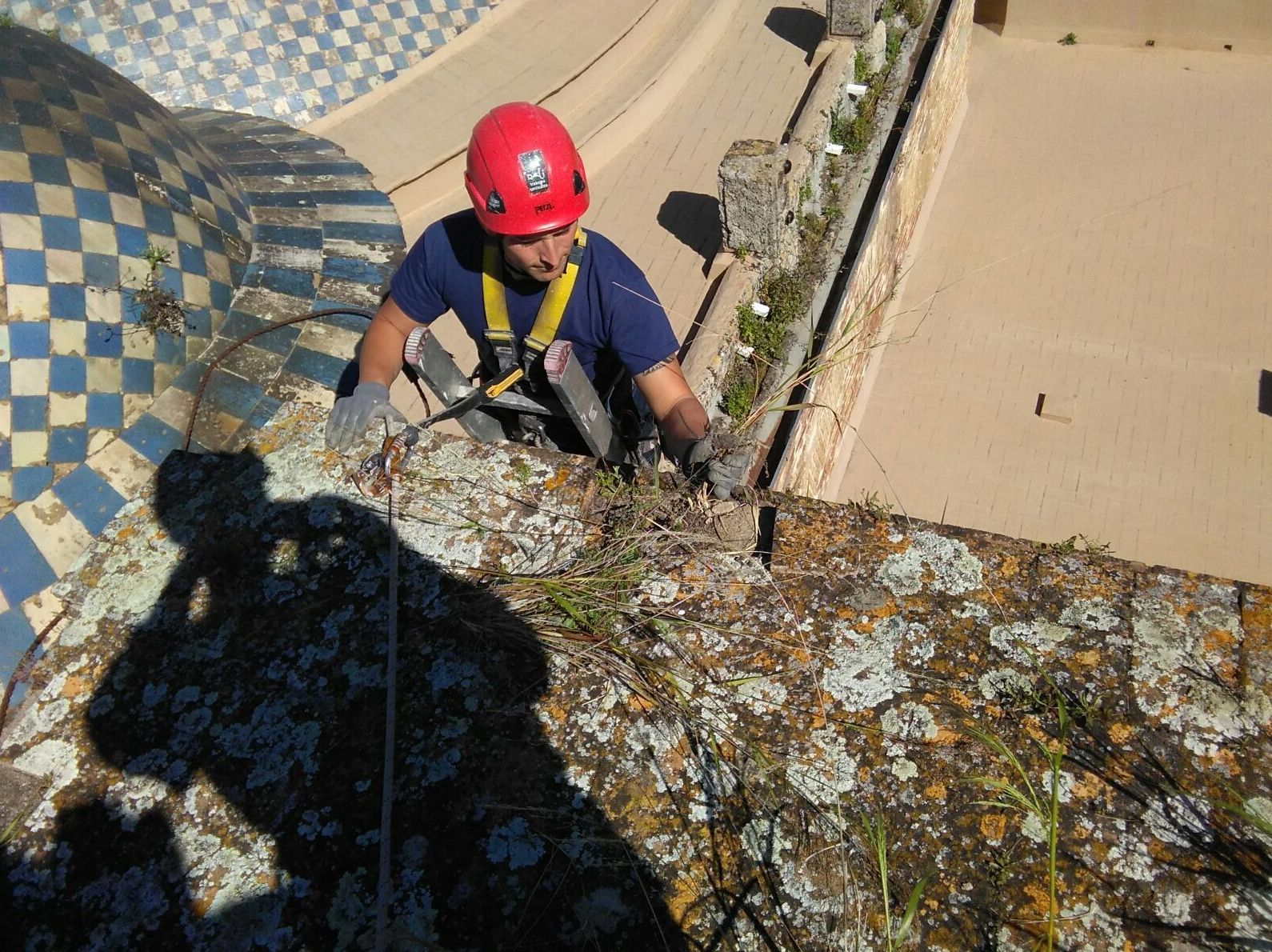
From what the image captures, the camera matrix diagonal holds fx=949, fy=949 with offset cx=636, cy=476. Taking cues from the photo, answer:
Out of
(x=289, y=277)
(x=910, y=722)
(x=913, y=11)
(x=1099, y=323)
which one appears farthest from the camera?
(x=913, y=11)

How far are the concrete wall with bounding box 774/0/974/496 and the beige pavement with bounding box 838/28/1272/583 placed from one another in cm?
56

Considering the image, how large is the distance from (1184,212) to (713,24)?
5.42 metres

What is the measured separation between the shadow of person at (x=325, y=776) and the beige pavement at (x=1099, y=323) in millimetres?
6113

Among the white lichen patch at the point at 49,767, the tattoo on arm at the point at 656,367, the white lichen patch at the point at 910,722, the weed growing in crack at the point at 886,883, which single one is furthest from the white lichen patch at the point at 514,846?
the tattoo on arm at the point at 656,367

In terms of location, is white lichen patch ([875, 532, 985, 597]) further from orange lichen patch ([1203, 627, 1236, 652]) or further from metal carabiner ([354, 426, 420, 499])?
metal carabiner ([354, 426, 420, 499])

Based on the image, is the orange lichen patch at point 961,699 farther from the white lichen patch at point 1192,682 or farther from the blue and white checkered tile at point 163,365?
the blue and white checkered tile at point 163,365

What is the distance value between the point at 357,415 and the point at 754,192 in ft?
13.6

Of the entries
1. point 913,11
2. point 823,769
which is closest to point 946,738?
point 823,769

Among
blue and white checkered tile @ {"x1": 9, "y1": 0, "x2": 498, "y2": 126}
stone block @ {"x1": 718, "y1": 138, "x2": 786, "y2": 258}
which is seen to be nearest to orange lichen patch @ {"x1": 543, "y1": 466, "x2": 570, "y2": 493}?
stone block @ {"x1": 718, "y1": 138, "x2": 786, "y2": 258}

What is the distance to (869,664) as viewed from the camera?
2.33m

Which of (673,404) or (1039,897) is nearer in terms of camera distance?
(1039,897)

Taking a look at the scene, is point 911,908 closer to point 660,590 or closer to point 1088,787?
point 1088,787

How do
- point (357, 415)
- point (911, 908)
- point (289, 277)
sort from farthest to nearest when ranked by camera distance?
point (289, 277)
point (357, 415)
point (911, 908)

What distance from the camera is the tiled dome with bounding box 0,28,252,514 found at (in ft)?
12.2
